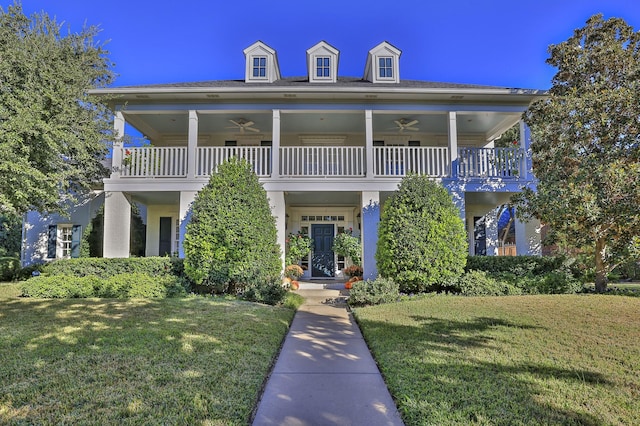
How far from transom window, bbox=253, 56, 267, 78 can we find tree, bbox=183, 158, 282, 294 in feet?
16.1

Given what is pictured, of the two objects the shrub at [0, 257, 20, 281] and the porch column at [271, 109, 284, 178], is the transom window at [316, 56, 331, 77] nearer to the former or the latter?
the porch column at [271, 109, 284, 178]

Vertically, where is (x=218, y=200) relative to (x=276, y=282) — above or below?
above

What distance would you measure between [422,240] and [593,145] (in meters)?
A: 4.94

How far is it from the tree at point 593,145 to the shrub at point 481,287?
1944 mm

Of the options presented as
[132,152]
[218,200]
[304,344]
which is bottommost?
[304,344]

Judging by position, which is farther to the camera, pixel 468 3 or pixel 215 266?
pixel 468 3

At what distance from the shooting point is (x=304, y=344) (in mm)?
5535

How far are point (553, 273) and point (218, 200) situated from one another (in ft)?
29.9

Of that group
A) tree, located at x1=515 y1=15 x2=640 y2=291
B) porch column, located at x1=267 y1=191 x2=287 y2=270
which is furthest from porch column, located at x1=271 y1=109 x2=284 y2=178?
tree, located at x1=515 y1=15 x2=640 y2=291

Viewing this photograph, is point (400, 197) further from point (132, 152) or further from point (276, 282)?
point (132, 152)

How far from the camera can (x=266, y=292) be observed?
8.79m

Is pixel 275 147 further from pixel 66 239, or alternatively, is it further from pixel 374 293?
pixel 66 239

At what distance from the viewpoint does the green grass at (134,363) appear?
3.05 m

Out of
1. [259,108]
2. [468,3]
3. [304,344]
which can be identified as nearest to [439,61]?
[468,3]
